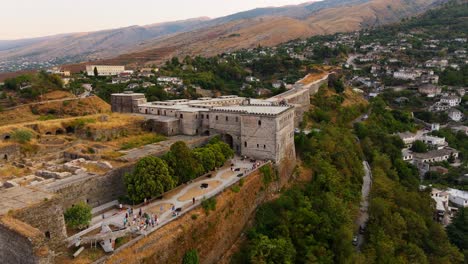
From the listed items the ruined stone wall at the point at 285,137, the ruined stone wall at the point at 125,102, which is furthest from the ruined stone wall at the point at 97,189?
the ruined stone wall at the point at 125,102

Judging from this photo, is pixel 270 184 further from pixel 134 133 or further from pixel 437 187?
→ pixel 437 187

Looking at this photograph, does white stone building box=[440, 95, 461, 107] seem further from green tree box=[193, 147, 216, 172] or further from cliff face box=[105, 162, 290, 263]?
green tree box=[193, 147, 216, 172]

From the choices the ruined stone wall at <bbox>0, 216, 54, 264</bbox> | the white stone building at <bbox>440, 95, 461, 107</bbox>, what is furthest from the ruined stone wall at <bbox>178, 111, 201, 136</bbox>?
the white stone building at <bbox>440, 95, 461, 107</bbox>

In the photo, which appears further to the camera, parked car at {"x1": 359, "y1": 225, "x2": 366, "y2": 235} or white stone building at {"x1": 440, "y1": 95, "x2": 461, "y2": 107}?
white stone building at {"x1": 440, "y1": 95, "x2": 461, "y2": 107}

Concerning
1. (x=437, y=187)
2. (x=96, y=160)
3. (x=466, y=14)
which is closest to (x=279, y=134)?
(x=96, y=160)

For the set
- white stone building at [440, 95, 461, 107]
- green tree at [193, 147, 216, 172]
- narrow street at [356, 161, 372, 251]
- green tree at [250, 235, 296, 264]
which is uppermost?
green tree at [193, 147, 216, 172]

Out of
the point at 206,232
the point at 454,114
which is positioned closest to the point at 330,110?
the point at 454,114

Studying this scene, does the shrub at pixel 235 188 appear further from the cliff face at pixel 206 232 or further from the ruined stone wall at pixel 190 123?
the ruined stone wall at pixel 190 123

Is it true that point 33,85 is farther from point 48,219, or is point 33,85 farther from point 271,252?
point 271,252
